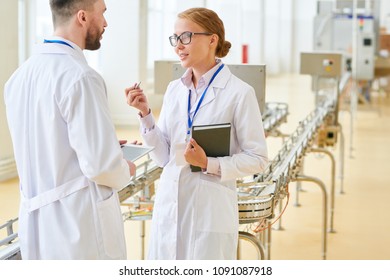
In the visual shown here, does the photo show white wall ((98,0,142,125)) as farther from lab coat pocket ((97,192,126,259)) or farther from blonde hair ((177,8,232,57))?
lab coat pocket ((97,192,126,259))

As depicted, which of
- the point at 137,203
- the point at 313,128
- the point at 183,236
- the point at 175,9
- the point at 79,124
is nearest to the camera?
the point at 79,124

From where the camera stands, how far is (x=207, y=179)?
2.55 meters

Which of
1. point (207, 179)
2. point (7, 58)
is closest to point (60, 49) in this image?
point (207, 179)

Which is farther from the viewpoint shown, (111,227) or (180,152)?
(180,152)

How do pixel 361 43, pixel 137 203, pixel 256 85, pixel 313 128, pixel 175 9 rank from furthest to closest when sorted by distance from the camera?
pixel 175 9 < pixel 361 43 < pixel 313 128 < pixel 256 85 < pixel 137 203

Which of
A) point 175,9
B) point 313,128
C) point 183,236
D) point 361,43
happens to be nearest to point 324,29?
point 361,43

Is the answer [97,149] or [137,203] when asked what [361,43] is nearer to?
[137,203]

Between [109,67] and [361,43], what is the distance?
14.4 ft

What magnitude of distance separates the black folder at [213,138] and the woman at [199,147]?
0.10ft

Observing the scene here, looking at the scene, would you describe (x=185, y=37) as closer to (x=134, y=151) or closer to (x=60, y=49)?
(x=134, y=151)

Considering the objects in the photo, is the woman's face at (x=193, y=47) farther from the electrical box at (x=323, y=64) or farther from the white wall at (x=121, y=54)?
the white wall at (x=121, y=54)

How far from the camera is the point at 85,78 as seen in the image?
1975 mm

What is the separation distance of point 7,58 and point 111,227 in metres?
5.00

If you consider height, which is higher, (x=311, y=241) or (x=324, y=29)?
(x=324, y=29)
